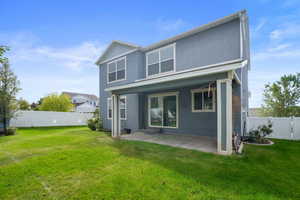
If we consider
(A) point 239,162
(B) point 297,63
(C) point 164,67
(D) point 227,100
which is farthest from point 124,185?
(B) point 297,63

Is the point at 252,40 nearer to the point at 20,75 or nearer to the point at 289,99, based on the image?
the point at 289,99

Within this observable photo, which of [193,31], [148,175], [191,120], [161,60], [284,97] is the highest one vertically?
[193,31]

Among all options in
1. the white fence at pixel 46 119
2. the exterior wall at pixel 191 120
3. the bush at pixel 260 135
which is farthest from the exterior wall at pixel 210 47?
the white fence at pixel 46 119

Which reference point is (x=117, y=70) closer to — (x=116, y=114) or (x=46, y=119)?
(x=116, y=114)

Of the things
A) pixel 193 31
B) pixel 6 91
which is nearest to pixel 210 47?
pixel 193 31

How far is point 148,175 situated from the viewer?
3.62 meters

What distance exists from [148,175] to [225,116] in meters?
3.25

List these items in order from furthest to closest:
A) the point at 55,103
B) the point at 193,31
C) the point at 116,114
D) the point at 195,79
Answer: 1. the point at 55,103
2. the point at 116,114
3. the point at 193,31
4. the point at 195,79

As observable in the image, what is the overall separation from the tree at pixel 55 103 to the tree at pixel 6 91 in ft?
39.1

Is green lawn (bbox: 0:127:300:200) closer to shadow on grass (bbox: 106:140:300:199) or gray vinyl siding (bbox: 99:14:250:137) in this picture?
shadow on grass (bbox: 106:140:300:199)

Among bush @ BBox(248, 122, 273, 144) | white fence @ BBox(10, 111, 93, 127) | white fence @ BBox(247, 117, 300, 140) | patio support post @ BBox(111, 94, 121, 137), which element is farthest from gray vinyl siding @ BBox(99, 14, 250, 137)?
white fence @ BBox(10, 111, 93, 127)

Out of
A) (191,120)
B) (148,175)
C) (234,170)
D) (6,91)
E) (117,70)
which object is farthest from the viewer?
(117,70)

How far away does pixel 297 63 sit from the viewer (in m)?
10.9

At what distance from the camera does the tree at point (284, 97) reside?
11.0 meters
